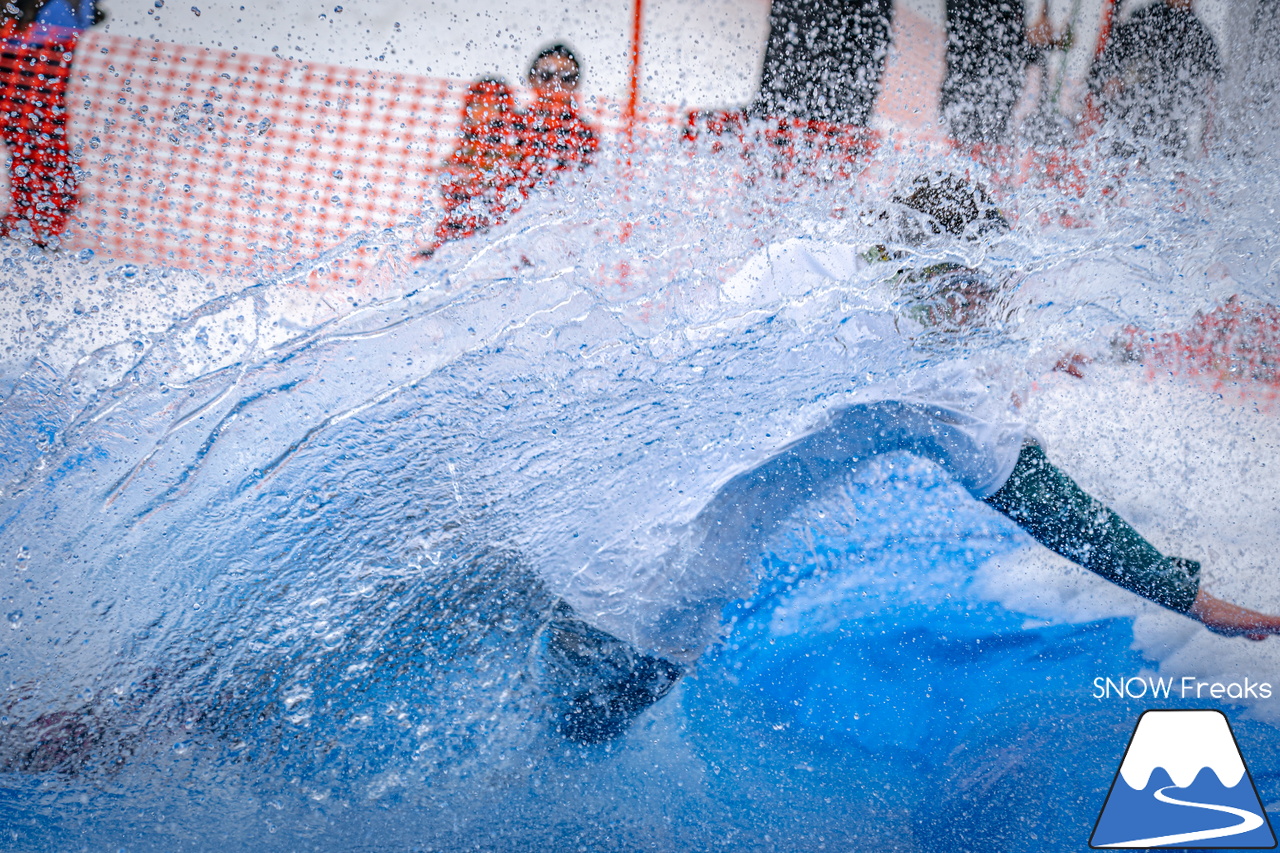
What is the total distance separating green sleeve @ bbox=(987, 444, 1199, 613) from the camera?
1149 mm

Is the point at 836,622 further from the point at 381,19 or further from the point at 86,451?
the point at 381,19

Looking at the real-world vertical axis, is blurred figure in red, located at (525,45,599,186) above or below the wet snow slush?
above

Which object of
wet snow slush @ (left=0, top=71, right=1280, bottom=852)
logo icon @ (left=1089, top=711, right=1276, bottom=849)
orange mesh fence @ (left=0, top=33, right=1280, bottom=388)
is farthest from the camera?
orange mesh fence @ (left=0, top=33, right=1280, bottom=388)

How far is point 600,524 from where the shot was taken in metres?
1.04

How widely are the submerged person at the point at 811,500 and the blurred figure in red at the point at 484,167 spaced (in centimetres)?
60

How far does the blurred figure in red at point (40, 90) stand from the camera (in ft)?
3.93

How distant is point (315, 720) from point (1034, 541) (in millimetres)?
1292

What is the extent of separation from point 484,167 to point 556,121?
185 mm

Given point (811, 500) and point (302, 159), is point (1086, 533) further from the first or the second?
point (302, 159)

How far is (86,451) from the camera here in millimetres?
1002

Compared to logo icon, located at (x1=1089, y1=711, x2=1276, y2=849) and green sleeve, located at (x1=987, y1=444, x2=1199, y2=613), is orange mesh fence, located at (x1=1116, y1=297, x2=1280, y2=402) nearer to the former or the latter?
green sleeve, located at (x1=987, y1=444, x2=1199, y2=613)

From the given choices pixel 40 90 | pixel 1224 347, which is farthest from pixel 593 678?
pixel 40 90

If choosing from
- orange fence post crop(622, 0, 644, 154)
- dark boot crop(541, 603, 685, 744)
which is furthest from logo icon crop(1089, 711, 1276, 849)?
orange fence post crop(622, 0, 644, 154)

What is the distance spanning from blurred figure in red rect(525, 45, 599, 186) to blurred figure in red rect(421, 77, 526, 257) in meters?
0.03
